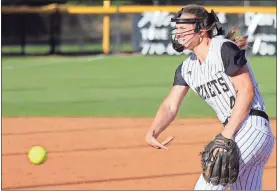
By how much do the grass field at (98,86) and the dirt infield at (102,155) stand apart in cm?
119

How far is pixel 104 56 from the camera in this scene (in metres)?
26.5

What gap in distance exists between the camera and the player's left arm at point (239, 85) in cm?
412

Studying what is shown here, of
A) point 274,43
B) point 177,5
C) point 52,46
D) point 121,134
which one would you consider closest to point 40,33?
point 52,46

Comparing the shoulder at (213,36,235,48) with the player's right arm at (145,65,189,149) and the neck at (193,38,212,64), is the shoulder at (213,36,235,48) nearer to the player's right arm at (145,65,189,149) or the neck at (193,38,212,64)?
the neck at (193,38,212,64)

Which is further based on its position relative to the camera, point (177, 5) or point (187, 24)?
point (177, 5)

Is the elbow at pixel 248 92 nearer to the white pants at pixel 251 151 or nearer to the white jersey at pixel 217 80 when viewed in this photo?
the white jersey at pixel 217 80

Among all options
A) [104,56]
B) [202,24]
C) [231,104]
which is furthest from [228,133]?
[104,56]

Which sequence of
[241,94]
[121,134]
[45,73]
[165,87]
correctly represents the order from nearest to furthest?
[241,94] → [121,134] → [165,87] → [45,73]

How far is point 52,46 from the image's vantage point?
28188mm

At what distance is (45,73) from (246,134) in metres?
15.5

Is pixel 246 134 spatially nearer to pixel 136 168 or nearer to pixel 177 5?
pixel 136 168

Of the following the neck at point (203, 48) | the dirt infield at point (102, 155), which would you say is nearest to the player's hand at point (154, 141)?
the neck at point (203, 48)

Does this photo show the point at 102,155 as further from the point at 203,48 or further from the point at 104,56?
the point at 104,56

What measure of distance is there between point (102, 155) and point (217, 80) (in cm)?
476
